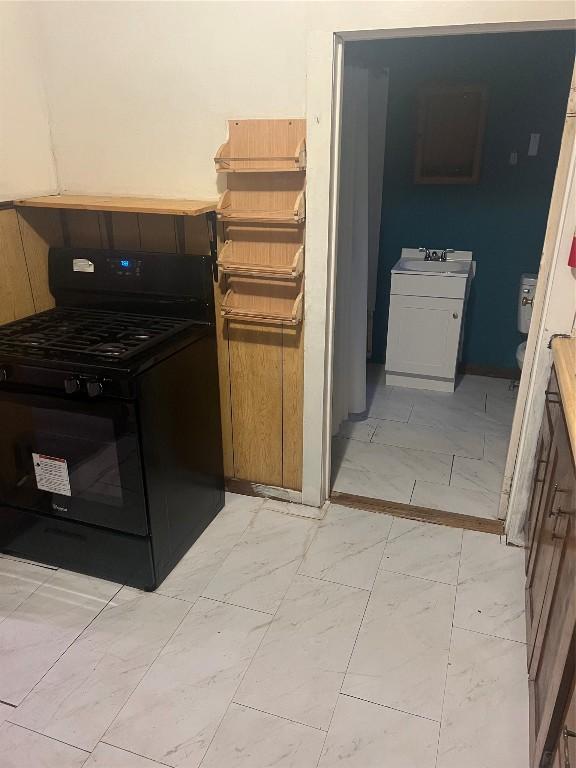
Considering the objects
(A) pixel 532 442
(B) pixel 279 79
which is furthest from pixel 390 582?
(B) pixel 279 79

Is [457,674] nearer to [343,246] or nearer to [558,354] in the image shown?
[558,354]

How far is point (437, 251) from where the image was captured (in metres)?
3.86

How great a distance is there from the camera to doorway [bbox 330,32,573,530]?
9.30ft

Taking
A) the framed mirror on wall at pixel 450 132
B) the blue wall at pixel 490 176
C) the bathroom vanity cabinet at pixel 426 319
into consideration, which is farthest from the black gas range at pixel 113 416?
the framed mirror on wall at pixel 450 132

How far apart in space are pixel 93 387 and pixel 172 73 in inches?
47.0

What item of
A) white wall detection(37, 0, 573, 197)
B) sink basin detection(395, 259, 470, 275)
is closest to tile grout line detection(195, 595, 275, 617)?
white wall detection(37, 0, 573, 197)

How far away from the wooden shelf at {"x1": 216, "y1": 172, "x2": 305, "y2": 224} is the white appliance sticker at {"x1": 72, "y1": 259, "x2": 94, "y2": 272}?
1.93 ft

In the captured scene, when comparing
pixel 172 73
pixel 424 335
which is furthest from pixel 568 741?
pixel 424 335

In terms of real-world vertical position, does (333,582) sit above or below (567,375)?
below

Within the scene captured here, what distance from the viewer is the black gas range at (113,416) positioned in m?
1.88

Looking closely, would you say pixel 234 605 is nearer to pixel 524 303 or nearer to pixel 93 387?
pixel 93 387

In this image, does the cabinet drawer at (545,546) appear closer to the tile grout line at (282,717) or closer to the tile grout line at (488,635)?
the tile grout line at (488,635)

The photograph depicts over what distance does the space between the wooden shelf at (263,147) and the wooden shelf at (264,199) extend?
0.19ft

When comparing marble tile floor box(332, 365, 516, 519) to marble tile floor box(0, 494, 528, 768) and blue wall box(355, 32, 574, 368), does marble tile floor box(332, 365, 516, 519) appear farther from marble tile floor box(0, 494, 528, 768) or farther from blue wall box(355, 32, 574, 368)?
A: blue wall box(355, 32, 574, 368)
